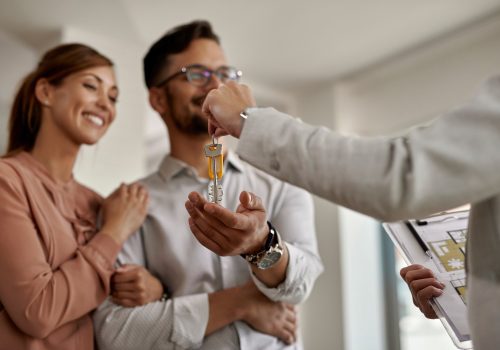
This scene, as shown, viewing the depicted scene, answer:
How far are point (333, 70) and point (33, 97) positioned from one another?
216 centimetres

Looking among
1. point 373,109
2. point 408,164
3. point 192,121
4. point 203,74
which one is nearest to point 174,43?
point 203,74

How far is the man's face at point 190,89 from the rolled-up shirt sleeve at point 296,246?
1.08 ft

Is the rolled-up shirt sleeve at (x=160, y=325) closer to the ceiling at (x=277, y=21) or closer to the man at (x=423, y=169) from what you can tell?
the man at (x=423, y=169)

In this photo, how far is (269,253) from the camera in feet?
3.50

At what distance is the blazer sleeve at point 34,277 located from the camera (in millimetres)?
1090

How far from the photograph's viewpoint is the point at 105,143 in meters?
2.62

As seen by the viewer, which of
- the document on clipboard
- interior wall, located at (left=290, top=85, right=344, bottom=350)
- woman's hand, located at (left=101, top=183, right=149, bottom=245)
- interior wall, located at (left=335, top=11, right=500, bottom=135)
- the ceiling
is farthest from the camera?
interior wall, located at (left=290, top=85, right=344, bottom=350)

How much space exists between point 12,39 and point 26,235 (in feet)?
6.30

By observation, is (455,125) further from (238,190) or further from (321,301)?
(321,301)

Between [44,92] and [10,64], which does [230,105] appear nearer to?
[44,92]

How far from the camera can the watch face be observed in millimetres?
1071

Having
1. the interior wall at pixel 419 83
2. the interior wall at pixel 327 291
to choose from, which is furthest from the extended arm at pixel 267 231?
the interior wall at pixel 327 291

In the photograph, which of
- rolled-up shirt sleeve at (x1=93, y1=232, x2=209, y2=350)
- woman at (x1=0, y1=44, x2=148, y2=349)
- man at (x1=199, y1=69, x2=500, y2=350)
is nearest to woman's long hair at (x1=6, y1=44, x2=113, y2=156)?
woman at (x1=0, y1=44, x2=148, y2=349)

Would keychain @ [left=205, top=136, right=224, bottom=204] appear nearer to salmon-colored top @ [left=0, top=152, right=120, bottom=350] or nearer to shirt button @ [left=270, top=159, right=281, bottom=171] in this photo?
shirt button @ [left=270, top=159, right=281, bottom=171]
